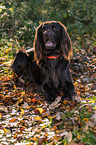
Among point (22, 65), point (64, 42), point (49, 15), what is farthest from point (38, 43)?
point (49, 15)

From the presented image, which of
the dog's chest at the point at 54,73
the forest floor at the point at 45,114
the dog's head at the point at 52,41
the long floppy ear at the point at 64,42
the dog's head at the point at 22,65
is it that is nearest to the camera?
the forest floor at the point at 45,114

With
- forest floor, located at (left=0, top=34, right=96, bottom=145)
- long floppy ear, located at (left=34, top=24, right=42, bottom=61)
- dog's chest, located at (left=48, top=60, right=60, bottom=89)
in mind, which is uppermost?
long floppy ear, located at (left=34, top=24, right=42, bottom=61)

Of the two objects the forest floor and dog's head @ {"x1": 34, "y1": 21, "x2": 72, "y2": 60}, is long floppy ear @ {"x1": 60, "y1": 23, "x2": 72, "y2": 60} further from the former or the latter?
the forest floor

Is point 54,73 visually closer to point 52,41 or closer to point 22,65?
point 52,41

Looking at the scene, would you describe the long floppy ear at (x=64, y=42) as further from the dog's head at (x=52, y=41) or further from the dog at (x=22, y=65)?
the dog at (x=22, y=65)

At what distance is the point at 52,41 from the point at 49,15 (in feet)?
11.7

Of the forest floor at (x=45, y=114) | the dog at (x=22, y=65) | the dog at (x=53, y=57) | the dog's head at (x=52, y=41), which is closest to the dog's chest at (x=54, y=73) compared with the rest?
the dog at (x=53, y=57)

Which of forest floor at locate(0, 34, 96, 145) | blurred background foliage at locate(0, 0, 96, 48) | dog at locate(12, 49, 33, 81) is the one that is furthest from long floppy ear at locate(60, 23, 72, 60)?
blurred background foliage at locate(0, 0, 96, 48)

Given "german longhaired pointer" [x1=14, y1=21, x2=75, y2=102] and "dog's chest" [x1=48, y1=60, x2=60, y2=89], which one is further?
"dog's chest" [x1=48, y1=60, x2=60, y2=89]

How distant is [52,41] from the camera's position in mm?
4027

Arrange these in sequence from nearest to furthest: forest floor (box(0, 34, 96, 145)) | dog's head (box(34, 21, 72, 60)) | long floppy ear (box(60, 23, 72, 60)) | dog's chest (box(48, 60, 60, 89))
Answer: forest floor (box(0, 34, 96, 145)), dog's head (box(34, 21, 72, 60)), long floppy ear (box(60, 23, 72, 60)), dog's chest (box(48, 60, 60, 89))

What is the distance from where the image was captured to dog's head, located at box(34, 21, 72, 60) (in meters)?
4.03

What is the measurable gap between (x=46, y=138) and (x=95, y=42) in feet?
14.3

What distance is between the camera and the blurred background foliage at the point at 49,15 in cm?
719
